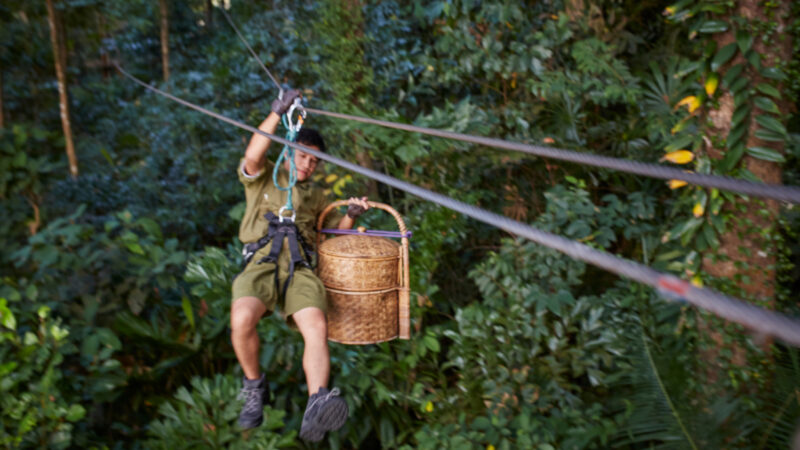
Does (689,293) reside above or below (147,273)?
above

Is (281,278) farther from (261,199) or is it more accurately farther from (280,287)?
Answer: (261,199)

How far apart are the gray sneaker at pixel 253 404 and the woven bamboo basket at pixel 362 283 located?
311mm

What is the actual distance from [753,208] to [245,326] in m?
2.17

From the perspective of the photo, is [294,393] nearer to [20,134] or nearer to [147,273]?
[147,273]

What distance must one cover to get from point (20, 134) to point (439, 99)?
3.07 m

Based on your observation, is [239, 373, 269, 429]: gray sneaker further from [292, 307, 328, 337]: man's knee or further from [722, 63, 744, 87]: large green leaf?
[722, 63, 744, 87]: large green leaf

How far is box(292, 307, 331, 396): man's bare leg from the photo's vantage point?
79.8 inches

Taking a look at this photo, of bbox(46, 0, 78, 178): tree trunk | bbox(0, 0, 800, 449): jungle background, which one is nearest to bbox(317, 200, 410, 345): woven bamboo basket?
bbox(0, 0, 800, 449): jungle background

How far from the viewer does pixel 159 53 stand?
6.73 metres

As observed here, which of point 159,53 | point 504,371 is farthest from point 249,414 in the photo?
point 159,53

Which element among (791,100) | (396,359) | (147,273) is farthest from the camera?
(147,273)

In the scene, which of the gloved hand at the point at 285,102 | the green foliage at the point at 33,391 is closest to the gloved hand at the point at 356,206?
the gloved hand at the point at 285,102

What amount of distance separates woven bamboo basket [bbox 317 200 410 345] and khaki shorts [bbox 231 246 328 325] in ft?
0.23

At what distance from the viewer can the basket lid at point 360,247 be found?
219 cm
